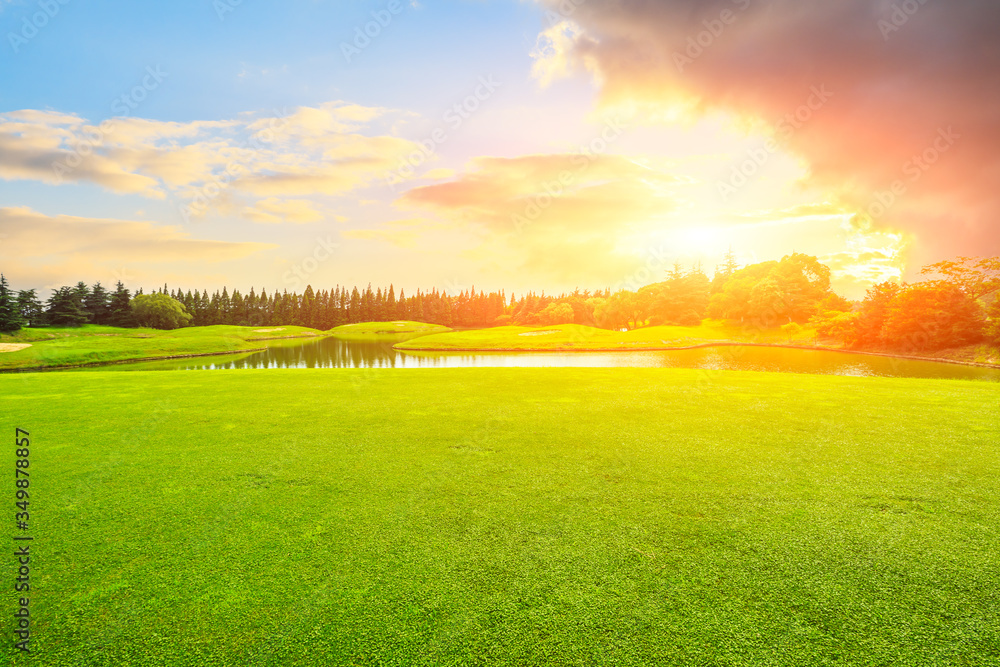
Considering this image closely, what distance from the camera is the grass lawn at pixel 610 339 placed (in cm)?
4435

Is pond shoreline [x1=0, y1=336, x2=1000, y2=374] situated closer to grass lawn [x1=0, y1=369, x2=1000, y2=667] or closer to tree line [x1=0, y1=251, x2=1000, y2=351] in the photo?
tree line [x1=0, y1=251, x2=1000, y2=351]

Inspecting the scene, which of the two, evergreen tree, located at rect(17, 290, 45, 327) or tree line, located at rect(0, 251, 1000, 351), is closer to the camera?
tree line, located at rect(0, 251, 1000, 351)

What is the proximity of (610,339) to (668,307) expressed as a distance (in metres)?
22.9

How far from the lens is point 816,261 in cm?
5750

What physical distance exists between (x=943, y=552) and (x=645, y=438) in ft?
12.3

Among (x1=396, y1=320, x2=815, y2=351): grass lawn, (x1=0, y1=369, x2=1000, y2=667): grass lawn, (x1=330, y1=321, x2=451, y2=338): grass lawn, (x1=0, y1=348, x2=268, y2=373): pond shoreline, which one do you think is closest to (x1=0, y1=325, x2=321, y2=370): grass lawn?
(x1=0, y1=348, x2=268, y2=373): pond shoreline

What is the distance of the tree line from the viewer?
107ft

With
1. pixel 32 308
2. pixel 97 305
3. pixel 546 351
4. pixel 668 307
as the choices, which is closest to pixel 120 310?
pixel 97 305

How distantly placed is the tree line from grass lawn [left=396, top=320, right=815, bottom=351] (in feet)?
9.45

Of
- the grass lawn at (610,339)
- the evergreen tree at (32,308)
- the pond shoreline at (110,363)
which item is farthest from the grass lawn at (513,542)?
the evergreen tree at (32,308)

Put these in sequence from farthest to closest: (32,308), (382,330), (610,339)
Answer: (382,330), (32,308), (610,339)

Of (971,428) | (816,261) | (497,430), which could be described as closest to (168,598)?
(497,430)

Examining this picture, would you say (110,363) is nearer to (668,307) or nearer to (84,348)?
(84,348)

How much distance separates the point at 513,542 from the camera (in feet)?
13.1
